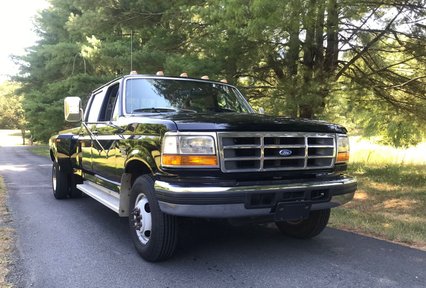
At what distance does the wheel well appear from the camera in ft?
15.4

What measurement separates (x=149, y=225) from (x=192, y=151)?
1042mm

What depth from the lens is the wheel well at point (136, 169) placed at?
4693mm

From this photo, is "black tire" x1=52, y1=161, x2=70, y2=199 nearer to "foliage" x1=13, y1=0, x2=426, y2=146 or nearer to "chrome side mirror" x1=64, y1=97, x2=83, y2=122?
"chrome side mirror" x1=64, y1=97, x2=83, y2=122

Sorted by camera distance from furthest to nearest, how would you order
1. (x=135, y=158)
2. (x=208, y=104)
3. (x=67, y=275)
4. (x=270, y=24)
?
(x=270, y=24), (x=208, y=104), (x=135, y=158), (x=67, y=275)

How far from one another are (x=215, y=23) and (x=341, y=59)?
4.48 meters

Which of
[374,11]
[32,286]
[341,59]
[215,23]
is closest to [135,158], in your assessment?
[32,286]

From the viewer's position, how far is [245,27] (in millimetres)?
8133

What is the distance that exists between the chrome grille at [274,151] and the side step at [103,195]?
67.9 inches

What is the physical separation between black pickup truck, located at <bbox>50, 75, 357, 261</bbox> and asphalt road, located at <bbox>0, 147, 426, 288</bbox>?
0.94ft

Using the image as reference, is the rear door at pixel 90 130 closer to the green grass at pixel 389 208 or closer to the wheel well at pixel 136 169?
the wheel well at pixel 136 169

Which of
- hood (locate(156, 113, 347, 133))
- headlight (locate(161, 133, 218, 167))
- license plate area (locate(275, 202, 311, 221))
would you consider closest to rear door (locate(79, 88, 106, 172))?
hood (locate(156, 113, 347, 133))

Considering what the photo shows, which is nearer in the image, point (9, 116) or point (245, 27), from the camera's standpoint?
point (245, 27)

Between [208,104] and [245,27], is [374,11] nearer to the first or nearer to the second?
[245,27]

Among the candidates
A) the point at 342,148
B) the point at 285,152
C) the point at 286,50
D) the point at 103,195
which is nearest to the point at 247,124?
the point at 285,152
